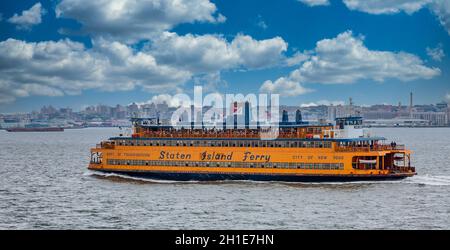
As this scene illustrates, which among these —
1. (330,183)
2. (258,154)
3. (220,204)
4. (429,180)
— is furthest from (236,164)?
(429,180)

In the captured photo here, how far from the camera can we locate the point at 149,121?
53.4 meters

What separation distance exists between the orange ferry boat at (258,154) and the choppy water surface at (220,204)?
3.69 feet

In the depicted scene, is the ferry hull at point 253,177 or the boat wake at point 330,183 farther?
the boat wake at point 330,183

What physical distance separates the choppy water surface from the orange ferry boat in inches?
44.3

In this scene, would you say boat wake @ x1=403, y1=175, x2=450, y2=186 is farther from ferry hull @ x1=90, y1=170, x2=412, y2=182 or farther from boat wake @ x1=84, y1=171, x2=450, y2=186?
ferry hull @ x1=90, y1=170, x2=412, y2=182

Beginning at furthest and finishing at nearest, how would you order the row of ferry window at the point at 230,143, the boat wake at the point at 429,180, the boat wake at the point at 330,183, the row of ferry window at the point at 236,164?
1. the row of ferry window at the point at 230,143
2. the row of ferry window at the point at 236,164
3. the boat wake at the point at 429,180
4. the boat wake at the point at 330,183

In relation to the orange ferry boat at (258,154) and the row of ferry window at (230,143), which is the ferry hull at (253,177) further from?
the row of ferry window at (230,143)

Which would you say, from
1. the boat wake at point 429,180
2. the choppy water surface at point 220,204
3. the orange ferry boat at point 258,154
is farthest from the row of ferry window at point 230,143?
the boat wake at point 429,180

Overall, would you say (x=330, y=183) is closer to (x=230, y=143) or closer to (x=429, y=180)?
(x=429, y=180)

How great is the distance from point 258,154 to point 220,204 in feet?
37.7

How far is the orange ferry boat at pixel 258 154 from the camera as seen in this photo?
4422cm

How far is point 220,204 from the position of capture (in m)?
35.5
